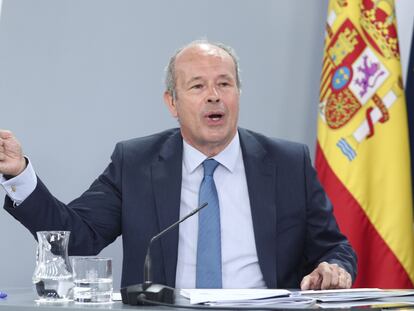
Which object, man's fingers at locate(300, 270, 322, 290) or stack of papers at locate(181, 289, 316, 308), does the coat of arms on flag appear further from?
stack of papers at locate(181, 289, 316, 308)

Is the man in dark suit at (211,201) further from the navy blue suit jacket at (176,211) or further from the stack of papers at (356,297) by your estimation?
the stack of papers at (356,297)

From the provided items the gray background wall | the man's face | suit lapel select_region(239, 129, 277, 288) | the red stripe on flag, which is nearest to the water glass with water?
suit lapel select_region(239, 129, 277, 288)

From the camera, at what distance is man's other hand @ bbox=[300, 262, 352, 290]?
1.95 metres

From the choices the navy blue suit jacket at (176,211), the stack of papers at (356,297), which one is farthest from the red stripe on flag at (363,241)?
the stack of papers at (356,297)

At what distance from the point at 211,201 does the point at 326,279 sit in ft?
1.91

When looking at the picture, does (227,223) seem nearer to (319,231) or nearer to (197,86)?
(319,231)

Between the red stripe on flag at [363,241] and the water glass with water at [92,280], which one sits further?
the red stripe on flag at [363,241]

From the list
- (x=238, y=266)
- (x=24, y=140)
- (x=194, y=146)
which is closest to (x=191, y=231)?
(x=238, y=266)

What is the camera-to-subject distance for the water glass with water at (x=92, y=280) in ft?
4.93

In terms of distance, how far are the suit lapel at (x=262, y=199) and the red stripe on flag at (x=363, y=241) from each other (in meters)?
0.80

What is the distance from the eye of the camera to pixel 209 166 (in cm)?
250

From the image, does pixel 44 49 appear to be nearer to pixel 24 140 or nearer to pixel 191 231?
pixel 24 140

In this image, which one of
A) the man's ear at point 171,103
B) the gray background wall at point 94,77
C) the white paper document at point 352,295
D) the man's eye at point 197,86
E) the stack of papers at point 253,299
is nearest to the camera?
the stack of papers at point 253,299

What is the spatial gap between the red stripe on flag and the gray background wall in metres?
0.47
